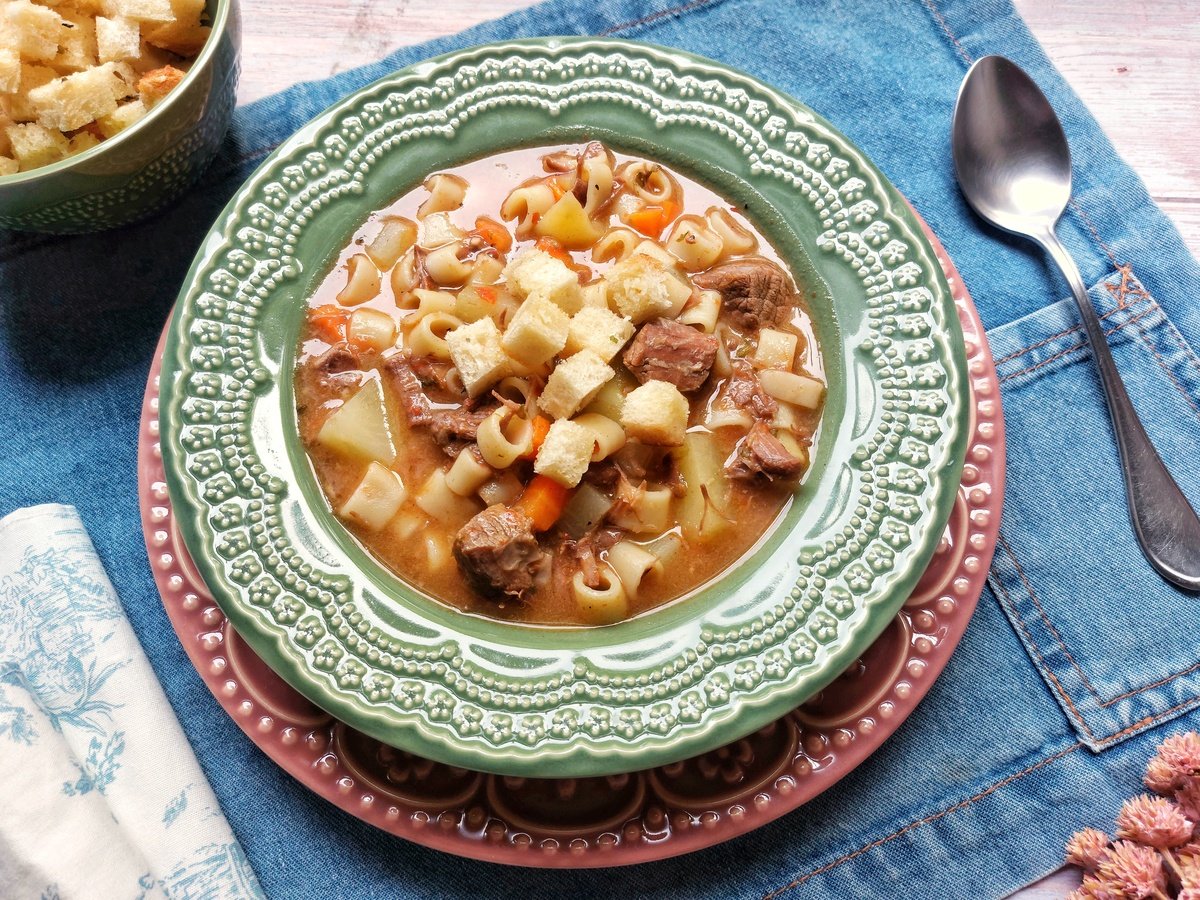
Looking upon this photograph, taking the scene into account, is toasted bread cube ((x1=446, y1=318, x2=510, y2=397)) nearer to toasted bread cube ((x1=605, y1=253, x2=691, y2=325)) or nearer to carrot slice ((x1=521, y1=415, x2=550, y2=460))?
carrot slice ((x1=521, y1=415, x2=550, y2=460))

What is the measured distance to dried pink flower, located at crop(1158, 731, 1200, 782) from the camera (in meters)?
3.39

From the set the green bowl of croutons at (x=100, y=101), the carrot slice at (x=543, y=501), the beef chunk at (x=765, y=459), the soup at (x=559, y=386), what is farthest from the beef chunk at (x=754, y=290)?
the green bowl of croutons at (x=100, y=101)

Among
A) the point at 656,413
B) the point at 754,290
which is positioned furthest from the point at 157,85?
the point at 754,290

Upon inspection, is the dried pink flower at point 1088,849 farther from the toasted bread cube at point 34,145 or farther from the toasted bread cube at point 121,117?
the toasted bread cube at point 34,145

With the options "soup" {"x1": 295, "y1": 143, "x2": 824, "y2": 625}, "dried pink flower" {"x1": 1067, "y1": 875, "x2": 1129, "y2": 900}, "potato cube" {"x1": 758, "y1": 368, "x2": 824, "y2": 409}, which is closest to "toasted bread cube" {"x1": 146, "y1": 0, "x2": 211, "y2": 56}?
"soup" {"x1": 295, "y1": 143, "x2": 824, "y2": 625}

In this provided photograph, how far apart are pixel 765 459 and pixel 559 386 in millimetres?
727

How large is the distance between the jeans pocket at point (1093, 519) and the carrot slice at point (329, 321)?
2.47m

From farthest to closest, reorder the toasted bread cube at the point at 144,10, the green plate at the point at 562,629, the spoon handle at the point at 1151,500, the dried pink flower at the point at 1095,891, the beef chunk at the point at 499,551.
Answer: the spoon handle at the point at 1151,500 < the toasted bread cube at the point at 144,10 < the dried pink flower at the point at 1095,891 < the beef chunk at the point at 499,551 < the green plate at the point at 562,629

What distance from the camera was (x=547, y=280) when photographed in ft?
11.1

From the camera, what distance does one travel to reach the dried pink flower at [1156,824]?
3.34m

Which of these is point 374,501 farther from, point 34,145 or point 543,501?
point 34,145

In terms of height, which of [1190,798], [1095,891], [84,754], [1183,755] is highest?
[1183,755]

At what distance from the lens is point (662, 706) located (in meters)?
3.04

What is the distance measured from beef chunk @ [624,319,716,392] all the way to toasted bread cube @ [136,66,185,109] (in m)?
1.94
